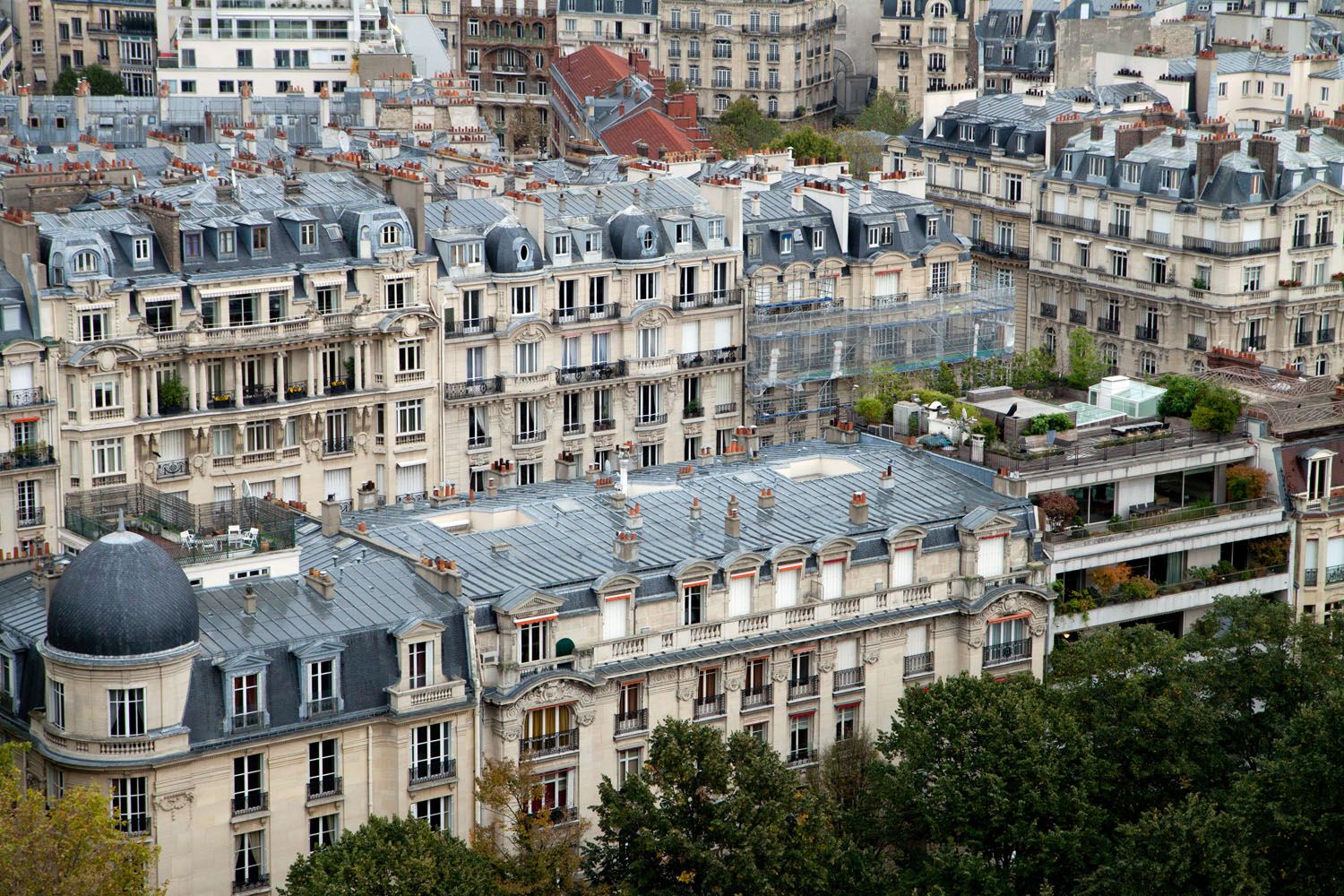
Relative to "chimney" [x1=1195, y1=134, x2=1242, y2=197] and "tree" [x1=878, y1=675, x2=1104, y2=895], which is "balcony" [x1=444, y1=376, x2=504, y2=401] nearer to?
"tree" [x1=878, y1=675, x2=1104, y2=895]

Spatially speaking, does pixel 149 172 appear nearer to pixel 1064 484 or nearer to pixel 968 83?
pixel 1064 484

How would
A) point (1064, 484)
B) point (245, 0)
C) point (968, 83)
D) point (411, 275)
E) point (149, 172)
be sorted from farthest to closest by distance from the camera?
point (968, 83) < point (245, 0) < point (149, 172) < point (411, 275) < point (1064, 484)

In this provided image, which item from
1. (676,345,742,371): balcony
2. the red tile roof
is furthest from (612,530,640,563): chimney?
the red tile roof

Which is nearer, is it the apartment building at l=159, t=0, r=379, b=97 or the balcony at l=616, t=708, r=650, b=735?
the balcony at l=616, t=708, r=650, b=735

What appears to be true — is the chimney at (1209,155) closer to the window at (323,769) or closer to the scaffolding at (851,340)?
the scaffolding at (851,340)

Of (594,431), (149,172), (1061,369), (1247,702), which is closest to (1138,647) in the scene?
(1247,702)

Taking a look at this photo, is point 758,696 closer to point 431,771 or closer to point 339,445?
point 431,771

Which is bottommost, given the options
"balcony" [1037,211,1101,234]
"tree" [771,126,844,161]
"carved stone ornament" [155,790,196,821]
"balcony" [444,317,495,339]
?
"carved stone ornament" [155,790,196,821]

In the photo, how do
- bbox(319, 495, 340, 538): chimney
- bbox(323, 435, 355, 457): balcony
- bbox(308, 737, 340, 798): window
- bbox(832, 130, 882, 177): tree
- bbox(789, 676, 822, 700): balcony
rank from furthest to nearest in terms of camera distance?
1. bbox(832, 130, 882, 177): tree
2. bbox(323, 435, 355, 457): balcony
3. bbox(319, 495, 340, 538): chimney
4. bbox(789, 676, 822, 700): balcony
5. bbox(308, 737, 340, 798): window
